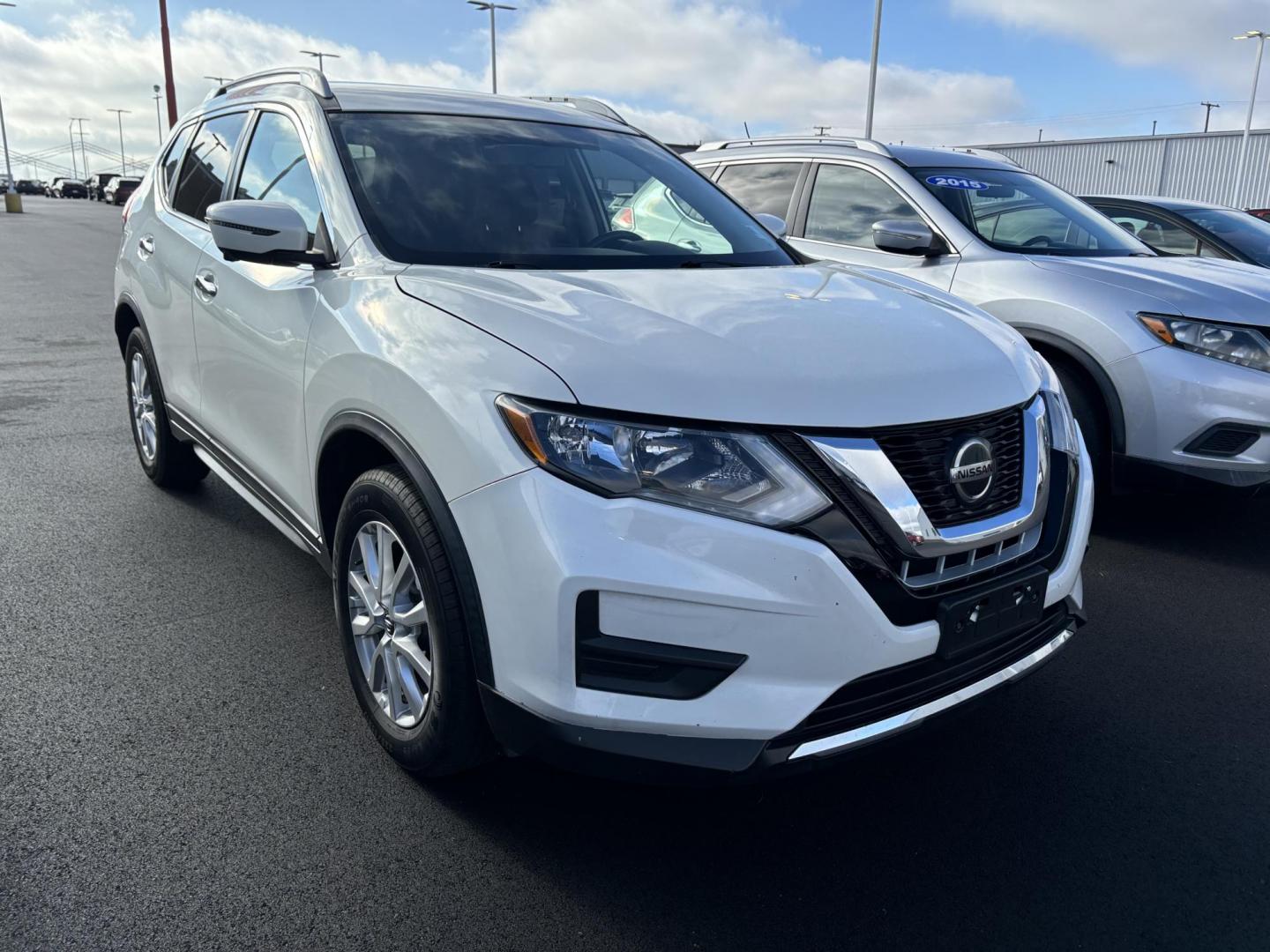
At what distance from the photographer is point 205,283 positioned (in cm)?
374

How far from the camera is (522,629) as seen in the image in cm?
208

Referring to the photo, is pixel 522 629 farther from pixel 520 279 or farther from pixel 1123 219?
pixel 1123 219

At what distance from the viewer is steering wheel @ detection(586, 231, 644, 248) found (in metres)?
3.20

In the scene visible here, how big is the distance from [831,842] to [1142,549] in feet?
9.27

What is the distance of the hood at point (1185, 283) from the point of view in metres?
4.28

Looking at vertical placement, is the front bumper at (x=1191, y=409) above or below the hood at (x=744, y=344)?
below

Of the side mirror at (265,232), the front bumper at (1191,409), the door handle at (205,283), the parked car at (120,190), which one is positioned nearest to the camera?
the side mirror at (265,232)

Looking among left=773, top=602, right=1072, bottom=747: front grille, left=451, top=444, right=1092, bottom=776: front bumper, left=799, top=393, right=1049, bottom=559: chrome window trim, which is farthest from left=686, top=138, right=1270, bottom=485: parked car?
left=451, top=444, right=1092, bottom=776: front bumper

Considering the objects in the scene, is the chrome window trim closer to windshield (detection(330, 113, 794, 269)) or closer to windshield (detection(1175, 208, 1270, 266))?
windshield (detection(330, 113, 794, 269))

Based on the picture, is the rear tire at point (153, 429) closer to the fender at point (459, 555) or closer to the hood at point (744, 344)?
the hood at point (744, 344)

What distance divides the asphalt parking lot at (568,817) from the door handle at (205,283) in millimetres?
1111

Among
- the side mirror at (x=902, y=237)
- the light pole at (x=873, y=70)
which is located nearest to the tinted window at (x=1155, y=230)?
the side mirror at (x=902, y=237)

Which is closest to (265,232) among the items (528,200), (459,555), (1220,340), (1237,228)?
(528,200)

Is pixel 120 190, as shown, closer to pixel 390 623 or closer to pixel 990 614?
pixel 390 623
